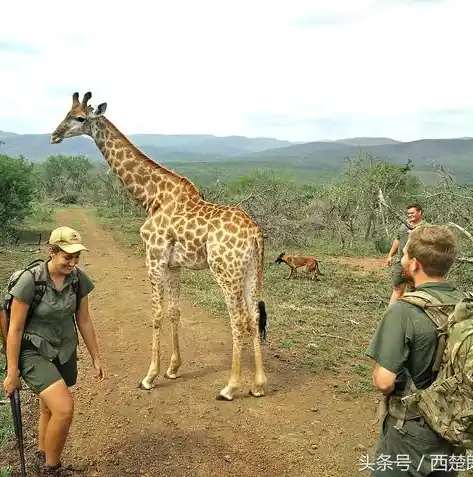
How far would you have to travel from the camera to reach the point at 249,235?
585cm

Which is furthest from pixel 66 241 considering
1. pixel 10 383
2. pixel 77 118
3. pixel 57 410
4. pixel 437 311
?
pixel 77 118

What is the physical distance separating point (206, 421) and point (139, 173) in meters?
3.10

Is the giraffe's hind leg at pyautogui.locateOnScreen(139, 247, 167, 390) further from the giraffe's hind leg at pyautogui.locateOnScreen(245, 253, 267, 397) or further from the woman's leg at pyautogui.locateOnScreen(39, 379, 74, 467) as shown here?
the woman's leg at pyautogui.locateOnScreen(39, 379, 74, 467)

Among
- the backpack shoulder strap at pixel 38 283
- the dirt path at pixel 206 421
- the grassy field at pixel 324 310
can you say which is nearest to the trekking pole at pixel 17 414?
the dirt path at pixel 206 421

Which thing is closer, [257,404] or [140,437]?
[140,437]

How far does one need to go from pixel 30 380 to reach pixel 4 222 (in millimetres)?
14507

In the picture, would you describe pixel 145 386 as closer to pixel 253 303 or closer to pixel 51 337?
pixel 253 303

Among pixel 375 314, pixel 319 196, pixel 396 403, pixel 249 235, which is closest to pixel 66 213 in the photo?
pixel 319 196

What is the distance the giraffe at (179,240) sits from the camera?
19.1 ft

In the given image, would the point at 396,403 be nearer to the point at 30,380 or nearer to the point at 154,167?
the point at 30,380

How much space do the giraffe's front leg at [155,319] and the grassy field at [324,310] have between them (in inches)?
72.9

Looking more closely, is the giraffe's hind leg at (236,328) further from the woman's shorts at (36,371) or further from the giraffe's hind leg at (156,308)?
the woman's shorts at (36,371)

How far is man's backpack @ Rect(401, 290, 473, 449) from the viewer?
244cm

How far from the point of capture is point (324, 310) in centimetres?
954
